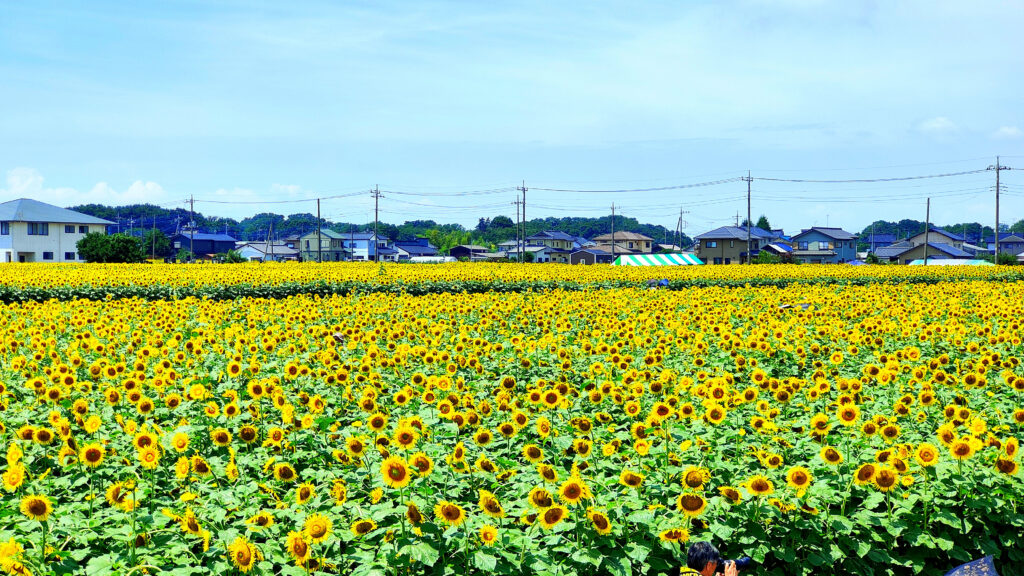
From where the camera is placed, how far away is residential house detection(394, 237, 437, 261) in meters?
116

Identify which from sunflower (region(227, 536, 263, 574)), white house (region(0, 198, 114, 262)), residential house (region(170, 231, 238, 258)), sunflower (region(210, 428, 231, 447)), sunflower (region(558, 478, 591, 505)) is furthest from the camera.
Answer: residential house (region(170, 231, 238, 258))

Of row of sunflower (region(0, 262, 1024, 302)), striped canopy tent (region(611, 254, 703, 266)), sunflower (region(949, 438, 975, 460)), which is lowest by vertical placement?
sunflower (region(949, 438, 975, 460))

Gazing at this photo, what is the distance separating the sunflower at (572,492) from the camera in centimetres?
363

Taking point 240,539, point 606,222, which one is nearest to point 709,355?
point 240,539

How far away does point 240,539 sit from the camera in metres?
3.27

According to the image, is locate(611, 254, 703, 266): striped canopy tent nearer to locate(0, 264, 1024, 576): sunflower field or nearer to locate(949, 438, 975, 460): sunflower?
locate(0, 264, 1024, 576): sunflower field

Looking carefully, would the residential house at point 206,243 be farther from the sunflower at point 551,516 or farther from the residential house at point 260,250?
the sunflower at point 551,516

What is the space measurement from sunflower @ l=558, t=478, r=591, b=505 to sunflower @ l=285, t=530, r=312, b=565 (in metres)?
1.17

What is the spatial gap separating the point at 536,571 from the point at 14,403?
4897mm

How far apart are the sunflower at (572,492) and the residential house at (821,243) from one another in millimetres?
99625

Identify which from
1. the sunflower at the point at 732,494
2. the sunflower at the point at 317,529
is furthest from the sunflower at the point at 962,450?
the sunflower at the point at 317,529

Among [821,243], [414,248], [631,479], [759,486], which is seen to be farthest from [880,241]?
[631,479]

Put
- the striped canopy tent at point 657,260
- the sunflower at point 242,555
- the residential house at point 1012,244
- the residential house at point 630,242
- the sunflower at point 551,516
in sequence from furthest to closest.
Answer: the residential house at point 630,242
the residential house at point 1012,244
the striped canopy tent at point 657,260
the sunflower at point 551,516
the sunflower at point 242,555

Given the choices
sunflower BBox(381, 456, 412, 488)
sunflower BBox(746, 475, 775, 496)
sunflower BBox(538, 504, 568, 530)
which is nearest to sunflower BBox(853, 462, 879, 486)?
sunflower BBox(746, 475, 775, 496)
